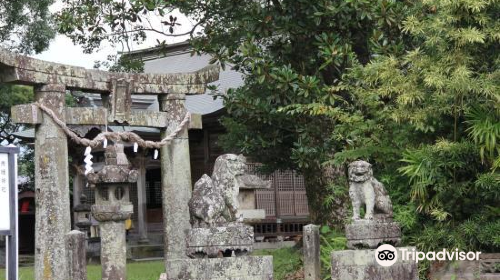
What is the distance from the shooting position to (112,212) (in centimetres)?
1198

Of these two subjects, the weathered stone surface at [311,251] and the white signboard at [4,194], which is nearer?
the white signboard at [4,194]

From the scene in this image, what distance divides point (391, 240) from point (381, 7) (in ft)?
15.7

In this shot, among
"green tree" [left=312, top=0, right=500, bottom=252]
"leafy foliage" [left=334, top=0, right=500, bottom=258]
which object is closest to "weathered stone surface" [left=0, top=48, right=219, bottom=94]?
"green tree" [left=312, top=0, right=500, bottom=252]

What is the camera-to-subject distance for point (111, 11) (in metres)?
16.6

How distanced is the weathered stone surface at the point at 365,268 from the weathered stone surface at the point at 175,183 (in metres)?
4.48

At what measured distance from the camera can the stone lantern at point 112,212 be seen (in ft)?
39.3

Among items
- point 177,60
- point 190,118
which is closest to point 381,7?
point 190,118

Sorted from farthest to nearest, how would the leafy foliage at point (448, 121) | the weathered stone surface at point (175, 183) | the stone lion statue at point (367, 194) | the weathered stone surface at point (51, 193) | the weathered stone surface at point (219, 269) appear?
the weathered stone surface at point (175, 183)
the weathered stone surface at point (51, 193)
the leafy foliage at point (448, 121)
the stone lion statue at point (367, 194)
the weathered stone surface at point (219, 269)

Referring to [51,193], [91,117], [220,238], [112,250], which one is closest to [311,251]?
[220,238]

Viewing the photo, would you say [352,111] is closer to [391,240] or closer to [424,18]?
[424,18]

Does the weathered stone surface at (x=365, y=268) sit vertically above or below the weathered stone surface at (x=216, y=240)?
below

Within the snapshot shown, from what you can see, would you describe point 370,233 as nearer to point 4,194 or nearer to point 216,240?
point 216,240

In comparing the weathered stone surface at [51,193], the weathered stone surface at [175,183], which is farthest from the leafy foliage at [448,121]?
the weathered stone surface at [51,193]

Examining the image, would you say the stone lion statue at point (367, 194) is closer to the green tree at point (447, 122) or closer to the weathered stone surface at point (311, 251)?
the green tree at point (447, 122)
